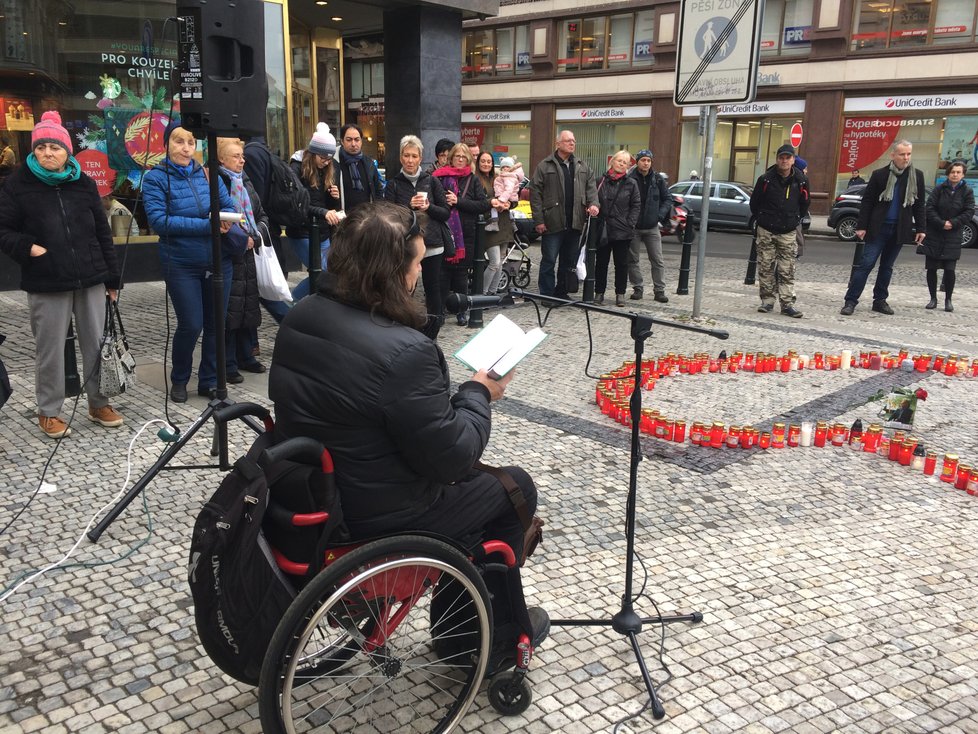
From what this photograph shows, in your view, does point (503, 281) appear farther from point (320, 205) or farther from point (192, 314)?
point (192, 314)

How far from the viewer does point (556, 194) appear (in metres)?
9.88

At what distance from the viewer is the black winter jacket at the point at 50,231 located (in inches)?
194

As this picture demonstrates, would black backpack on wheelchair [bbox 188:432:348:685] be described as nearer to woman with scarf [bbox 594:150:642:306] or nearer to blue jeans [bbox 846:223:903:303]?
woman with scarf [bbox 594:150:642:306]

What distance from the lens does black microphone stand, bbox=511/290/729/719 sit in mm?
2896

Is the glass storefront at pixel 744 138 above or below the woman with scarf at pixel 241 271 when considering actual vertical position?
above

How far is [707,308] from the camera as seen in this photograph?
34.9ft

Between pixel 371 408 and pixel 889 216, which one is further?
pixel 889 216

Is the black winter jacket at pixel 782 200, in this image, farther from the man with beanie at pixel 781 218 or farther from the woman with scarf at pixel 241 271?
the woman with scarf at pixel 241 271

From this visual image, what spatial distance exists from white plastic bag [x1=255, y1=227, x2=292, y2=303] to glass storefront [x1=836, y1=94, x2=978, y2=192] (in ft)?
78.5

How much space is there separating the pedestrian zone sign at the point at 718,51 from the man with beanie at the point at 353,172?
11.3 ft

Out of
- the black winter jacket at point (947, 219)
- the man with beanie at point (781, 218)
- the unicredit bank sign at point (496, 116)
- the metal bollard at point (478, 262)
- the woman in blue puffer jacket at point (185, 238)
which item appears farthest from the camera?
the unicredit bank sign at point (496, 116)

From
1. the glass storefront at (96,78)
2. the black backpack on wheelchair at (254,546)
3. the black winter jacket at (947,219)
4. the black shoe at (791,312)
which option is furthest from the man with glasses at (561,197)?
the black backpack on wheelchair at (254,546)

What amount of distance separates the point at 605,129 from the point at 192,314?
31.0 m

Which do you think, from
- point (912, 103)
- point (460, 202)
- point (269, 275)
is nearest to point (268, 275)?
point (269, 275)
